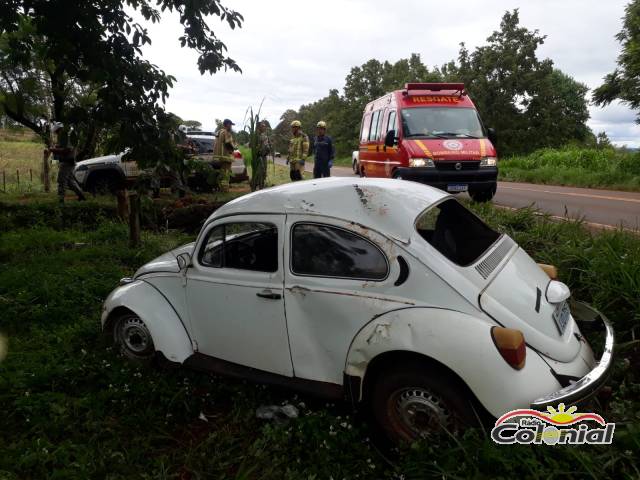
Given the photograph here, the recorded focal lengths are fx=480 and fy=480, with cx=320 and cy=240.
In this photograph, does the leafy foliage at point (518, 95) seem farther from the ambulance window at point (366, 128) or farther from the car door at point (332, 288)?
the car door at point (332, 288)

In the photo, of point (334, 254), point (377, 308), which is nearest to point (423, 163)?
point (334, 254)

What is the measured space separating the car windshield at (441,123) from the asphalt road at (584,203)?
1837 mm

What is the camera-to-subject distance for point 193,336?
363 cm

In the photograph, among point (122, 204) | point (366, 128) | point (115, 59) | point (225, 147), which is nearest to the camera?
point (115, 59)

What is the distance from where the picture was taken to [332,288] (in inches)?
116

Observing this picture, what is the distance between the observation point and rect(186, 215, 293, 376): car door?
319cm

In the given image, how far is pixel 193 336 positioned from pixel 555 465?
2.50 meters

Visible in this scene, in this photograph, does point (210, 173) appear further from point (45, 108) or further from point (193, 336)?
point (45, 108)

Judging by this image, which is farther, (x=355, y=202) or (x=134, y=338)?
(x=134, y=338)

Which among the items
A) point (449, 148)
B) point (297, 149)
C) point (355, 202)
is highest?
point (449, 148)

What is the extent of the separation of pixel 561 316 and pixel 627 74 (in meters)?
17.5

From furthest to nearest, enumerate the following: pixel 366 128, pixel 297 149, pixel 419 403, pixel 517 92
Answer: pixel 517 92 → pixel 366 128 → pixel 297 149 → pixel 419 403

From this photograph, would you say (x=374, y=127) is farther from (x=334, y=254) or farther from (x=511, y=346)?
(x=511, y=346)

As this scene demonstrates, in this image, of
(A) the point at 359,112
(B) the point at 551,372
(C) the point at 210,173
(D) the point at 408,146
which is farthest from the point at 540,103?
(B) the point at 551,372
